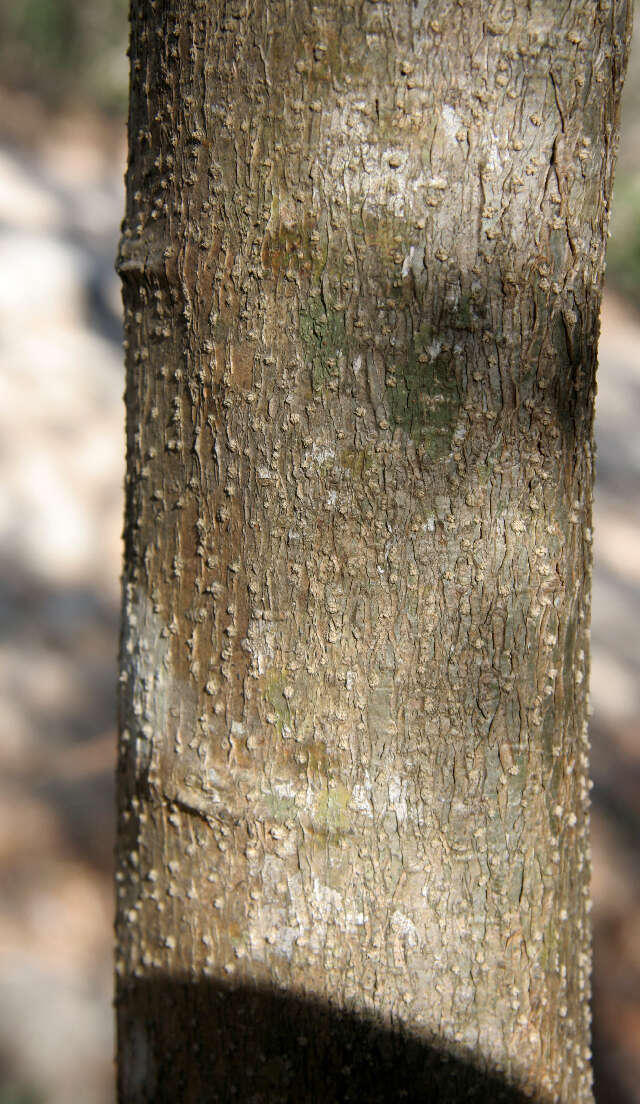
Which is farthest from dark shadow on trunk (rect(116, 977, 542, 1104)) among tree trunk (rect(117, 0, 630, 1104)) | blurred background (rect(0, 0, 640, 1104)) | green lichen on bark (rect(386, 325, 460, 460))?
blurred background (rect(0, 0, 640, 1104))

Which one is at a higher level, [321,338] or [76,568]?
[76,568]

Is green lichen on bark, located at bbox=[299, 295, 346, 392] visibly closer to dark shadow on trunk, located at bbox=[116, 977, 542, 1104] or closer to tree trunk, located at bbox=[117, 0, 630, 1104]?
tree trunk, located at bbox=[117, 0, 630, 1104]

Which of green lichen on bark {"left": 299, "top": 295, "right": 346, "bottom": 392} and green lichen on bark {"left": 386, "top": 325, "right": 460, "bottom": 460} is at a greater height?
green lichen on bark {"left": 299, "top": 295, "right": 346, "bottom": 392}

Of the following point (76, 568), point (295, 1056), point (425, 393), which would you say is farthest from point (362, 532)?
point (76, 568)

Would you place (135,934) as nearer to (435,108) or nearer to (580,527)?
(580,527)

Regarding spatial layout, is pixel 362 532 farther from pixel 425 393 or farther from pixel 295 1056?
pixel 295 1056

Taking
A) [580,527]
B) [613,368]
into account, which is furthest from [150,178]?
Answer: [613,368]
